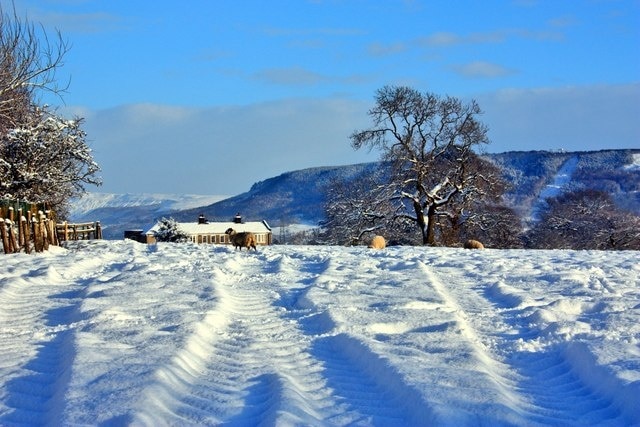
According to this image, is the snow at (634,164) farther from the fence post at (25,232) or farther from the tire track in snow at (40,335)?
the tire track in snow at (40,335)

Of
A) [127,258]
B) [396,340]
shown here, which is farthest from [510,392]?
[127,258]

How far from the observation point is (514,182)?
343ft

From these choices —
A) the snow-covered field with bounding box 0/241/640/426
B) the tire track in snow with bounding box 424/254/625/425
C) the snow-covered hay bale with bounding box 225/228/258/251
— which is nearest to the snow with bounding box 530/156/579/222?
the snow-covered hay bale with bounding box 225/228/258/251

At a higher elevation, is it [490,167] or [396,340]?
[490,167]

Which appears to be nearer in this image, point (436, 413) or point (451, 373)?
point (436, 413)

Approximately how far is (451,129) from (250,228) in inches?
2098

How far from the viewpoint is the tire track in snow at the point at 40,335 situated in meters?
4.86

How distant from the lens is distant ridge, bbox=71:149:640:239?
120 m

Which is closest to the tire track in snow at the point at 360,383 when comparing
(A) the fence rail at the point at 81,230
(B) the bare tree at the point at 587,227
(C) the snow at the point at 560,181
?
(A) the fence rail at the point at 81,230

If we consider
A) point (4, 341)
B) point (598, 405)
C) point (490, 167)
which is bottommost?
point (598, 405)

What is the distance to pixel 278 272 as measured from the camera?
→ 512 inches

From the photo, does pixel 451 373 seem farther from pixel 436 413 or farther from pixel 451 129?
pixel 451 129

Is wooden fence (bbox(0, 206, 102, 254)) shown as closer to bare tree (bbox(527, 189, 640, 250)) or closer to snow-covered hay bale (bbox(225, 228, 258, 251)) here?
snow-covered hay bale (bbox(225, 228, 258, 251))

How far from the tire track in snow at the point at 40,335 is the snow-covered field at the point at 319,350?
2 cm
